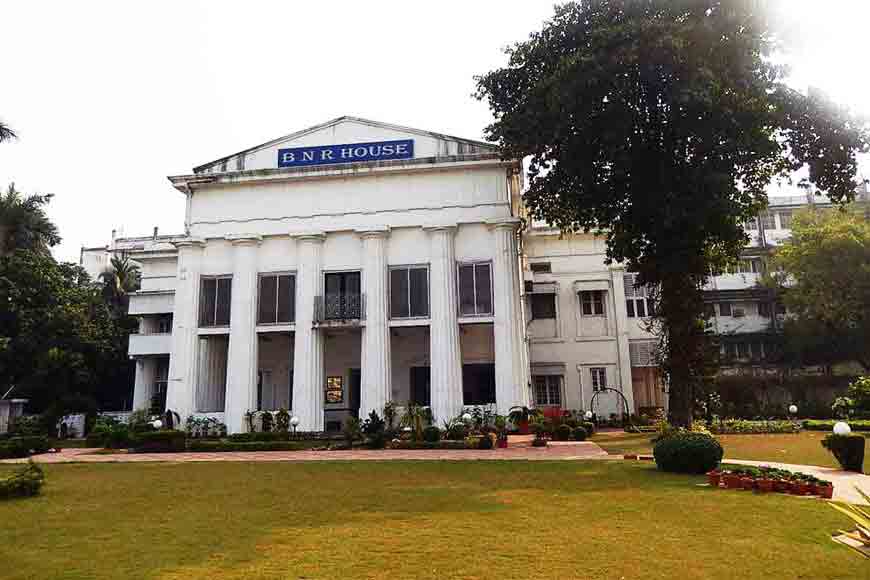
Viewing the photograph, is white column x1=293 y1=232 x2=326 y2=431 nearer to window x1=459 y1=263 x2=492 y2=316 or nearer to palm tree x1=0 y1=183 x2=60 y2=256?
window x1=459 y1=263 x2=492 y2=316

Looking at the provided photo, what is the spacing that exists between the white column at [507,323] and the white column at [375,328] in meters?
4.62

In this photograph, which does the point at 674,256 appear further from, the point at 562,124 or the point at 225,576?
the point at 225,576

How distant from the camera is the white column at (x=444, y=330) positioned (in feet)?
83.6

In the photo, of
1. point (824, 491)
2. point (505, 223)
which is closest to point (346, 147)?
point (505, 223)

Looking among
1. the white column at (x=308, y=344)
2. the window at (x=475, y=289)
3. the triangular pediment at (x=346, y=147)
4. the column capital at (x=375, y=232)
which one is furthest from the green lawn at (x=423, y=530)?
the triangular pediment at (x=346, y=147)

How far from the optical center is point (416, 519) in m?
8.17

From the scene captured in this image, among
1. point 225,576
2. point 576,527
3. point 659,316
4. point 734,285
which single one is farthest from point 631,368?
point 225,576

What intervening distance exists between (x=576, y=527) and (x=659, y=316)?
14.3 m

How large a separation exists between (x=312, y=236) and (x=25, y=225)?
12.1 m

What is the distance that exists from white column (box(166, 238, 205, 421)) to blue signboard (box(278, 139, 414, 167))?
5.61 metres

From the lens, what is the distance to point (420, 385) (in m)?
29.0

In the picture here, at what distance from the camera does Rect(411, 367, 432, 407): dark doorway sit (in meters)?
28.7

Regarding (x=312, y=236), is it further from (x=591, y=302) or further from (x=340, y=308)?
(x=591, y=302)

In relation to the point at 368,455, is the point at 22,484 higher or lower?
higher
